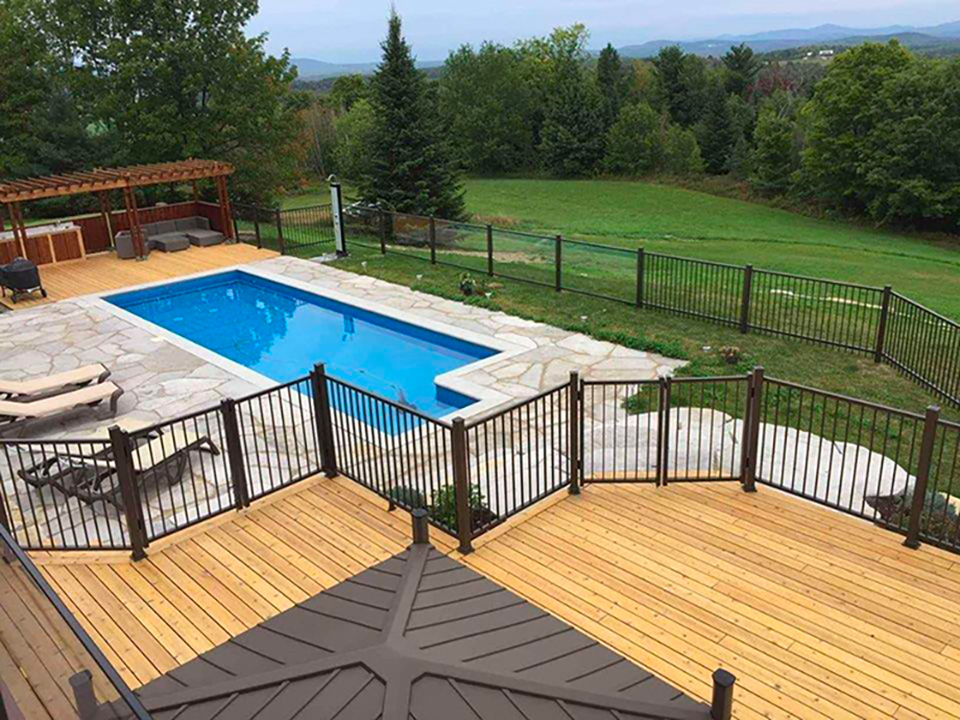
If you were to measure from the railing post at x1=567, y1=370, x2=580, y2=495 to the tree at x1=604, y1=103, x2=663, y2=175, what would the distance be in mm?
44541

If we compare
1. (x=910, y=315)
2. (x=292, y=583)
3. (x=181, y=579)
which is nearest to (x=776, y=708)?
(x=292, y=583)

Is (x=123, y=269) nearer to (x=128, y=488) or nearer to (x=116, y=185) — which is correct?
(x=116, y=185)

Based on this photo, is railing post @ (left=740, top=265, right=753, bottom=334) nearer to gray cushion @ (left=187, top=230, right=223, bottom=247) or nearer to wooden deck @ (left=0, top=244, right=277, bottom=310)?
wooden deck @ (left=0, top=244, right=277, bottom=310)

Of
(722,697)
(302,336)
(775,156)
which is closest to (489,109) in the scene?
(775,156)

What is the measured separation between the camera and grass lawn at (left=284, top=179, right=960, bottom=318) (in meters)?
21.3

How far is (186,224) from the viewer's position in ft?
65.9

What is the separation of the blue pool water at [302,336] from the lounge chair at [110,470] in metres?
3.17

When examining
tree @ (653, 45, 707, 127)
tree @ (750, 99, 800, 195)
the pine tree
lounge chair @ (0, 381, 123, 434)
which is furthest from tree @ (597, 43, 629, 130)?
lounge chair @ (0, 381, 123, 434)

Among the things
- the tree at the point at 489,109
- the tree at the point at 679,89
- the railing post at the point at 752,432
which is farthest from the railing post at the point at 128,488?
the tree at the point at 679,89

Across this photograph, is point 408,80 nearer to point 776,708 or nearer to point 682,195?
point 776,708

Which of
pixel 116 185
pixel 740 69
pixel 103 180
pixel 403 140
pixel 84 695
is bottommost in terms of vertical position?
pixel 84 695

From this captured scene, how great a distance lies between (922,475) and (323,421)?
488cm

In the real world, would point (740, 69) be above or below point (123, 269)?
above

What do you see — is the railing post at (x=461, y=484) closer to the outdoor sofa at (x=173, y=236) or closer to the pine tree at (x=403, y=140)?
the outdoor sofa at (x=173, y=236)
